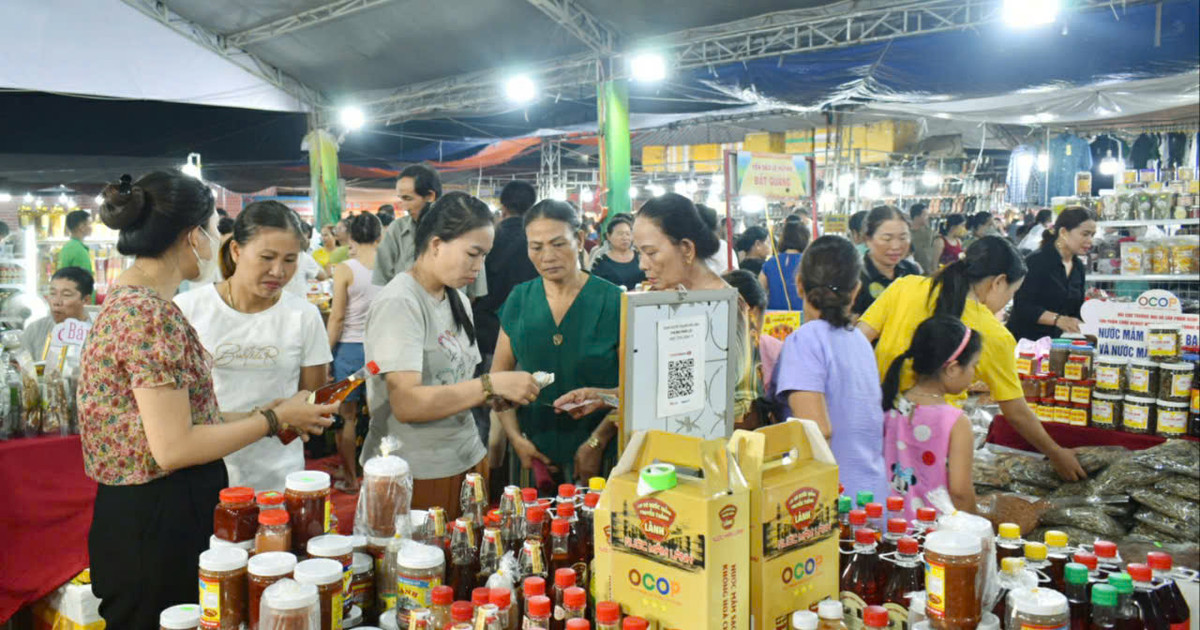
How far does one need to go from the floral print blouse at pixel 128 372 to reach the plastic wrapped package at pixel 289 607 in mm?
686

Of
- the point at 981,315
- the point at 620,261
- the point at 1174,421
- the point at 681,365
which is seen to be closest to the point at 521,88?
the point at 620,261

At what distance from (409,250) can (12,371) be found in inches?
70.4

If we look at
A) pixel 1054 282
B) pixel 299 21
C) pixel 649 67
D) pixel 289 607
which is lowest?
pixel 289 607

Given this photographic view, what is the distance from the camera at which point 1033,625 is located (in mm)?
1239

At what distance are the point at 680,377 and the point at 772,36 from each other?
8.01 metres

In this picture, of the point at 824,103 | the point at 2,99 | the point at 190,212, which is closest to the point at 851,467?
the point at 190,212

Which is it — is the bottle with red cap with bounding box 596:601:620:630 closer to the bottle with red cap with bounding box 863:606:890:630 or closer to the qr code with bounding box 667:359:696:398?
the bottle with red cap with bounding box 863:606:890:630

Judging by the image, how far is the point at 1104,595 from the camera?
139 cm

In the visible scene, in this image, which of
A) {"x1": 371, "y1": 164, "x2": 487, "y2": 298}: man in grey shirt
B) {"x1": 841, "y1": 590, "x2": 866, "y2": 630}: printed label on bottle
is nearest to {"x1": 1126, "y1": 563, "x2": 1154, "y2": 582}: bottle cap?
{"x1": 841, "y1": 590, "x2": 866, "y2": 630}: printed label on bottle

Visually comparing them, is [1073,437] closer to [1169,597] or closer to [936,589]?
[1169,597]

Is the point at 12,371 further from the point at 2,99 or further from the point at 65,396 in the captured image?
the point at 2,99

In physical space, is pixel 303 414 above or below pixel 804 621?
above

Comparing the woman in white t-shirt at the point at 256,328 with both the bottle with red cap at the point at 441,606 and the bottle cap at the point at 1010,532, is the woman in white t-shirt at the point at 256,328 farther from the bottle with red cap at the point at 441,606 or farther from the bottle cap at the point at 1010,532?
the bottle cap at the point at 1010,532

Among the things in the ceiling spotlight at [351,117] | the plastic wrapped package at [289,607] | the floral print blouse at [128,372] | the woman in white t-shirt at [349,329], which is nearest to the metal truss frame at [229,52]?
the ceiling spotlight at [351,117]
